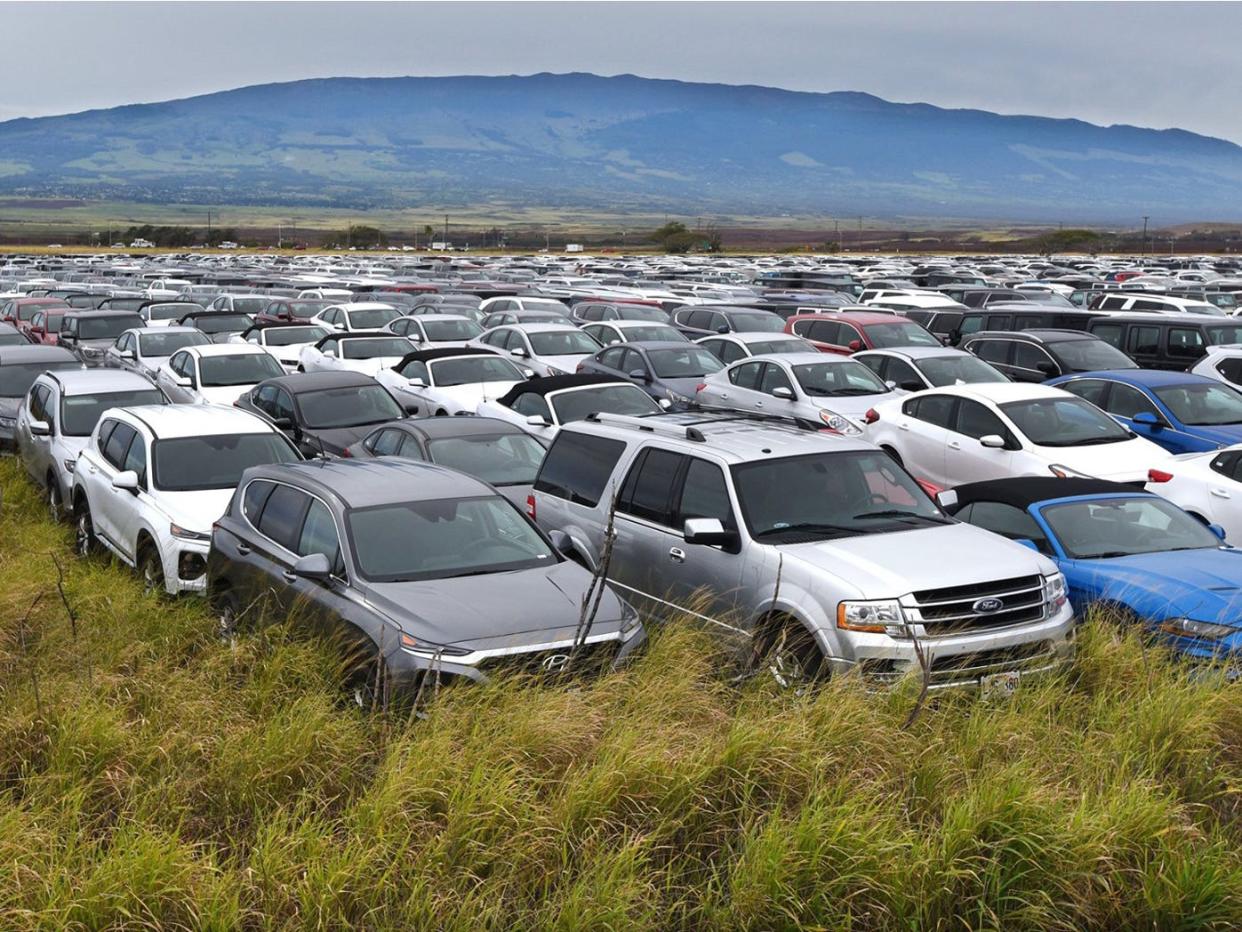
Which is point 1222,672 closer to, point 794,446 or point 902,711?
point 902,711

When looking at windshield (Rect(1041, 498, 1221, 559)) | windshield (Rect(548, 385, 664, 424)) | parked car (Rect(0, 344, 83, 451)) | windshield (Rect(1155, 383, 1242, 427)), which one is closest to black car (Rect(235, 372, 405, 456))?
windshield (Rect(548, 385, 664, 424))

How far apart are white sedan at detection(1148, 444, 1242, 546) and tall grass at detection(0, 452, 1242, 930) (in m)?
4.76

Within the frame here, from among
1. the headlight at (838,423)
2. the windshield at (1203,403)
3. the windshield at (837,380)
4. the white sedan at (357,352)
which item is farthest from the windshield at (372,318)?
the windshield at (1203,403)

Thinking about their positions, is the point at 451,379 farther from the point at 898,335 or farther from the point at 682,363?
the point at 898,335

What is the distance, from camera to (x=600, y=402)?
15367mm

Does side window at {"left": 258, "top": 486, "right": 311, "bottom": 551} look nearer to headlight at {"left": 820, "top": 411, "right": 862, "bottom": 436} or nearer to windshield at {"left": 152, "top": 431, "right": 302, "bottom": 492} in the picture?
windshield at {"left": 152, "top": 431, "right": 302, "bottom": 492}

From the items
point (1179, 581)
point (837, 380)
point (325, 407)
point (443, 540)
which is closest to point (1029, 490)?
point (1179, 581)

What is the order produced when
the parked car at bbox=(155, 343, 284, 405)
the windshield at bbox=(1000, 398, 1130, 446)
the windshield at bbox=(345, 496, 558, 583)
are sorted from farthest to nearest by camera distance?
the parked car at bbox=(155, 343, 284, 405) → the windshield at bbox=(1000, 398, 1130, 446) → the windshield at bbox=(345, 496, 558, 583)

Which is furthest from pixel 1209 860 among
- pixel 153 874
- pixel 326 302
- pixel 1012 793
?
pixel 326 302

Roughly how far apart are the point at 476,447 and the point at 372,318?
658 inches

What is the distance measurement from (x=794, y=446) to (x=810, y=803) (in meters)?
3.65

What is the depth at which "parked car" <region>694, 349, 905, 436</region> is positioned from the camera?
55.5 feet

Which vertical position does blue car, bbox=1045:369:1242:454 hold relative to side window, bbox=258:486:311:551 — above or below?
below

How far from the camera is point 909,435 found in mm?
14836
